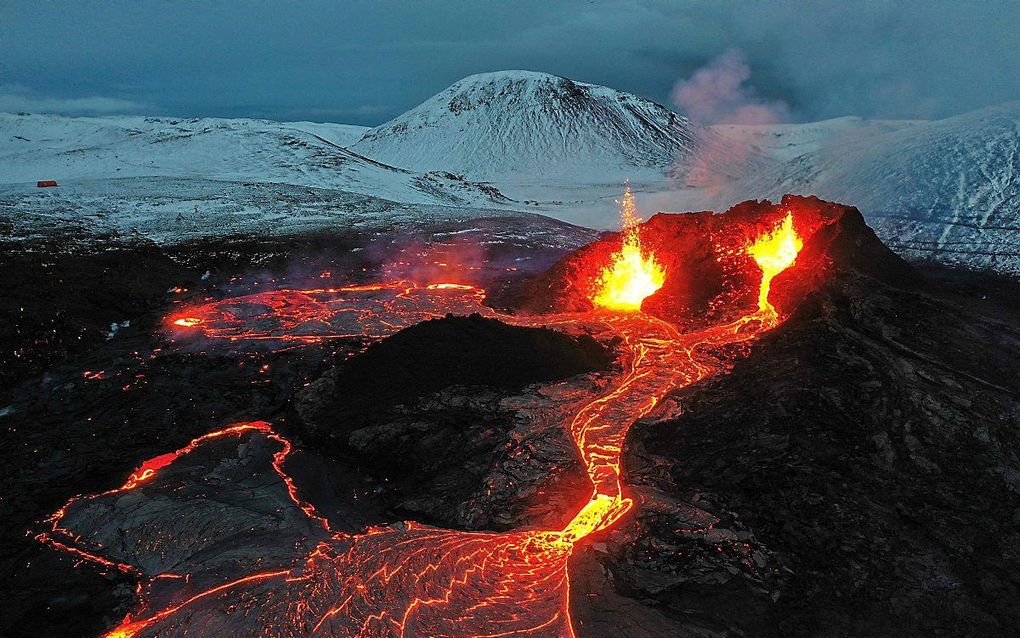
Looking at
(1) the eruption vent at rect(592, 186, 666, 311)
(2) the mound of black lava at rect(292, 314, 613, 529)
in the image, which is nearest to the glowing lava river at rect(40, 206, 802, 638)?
(2) the mound of black lava at rect(292, 314, 613, 529)

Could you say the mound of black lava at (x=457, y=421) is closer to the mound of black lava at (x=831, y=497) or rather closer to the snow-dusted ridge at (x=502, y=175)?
the mound of black lava at (x=831, y=497)

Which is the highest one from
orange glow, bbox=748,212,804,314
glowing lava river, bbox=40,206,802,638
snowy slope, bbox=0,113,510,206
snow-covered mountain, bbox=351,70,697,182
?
snow-covered mountain, bbox=351,70,697,182

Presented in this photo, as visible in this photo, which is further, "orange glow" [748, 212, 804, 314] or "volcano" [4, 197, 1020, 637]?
"orange glow" [748, 212, 804, 314]

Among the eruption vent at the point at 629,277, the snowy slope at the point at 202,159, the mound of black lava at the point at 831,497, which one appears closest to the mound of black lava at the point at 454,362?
the mound of black lava at the point at 831,497

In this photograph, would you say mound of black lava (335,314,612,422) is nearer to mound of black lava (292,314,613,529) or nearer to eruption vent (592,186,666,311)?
mound of black lava (292,314,613,529)

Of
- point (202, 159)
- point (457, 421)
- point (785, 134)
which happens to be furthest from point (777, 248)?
point (785, 134)

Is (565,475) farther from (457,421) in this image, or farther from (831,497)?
(831,497)

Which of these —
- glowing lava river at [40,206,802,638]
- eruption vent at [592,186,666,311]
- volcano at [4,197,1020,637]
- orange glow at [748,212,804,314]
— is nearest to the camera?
glowing lava river at [40,206,802,638]
